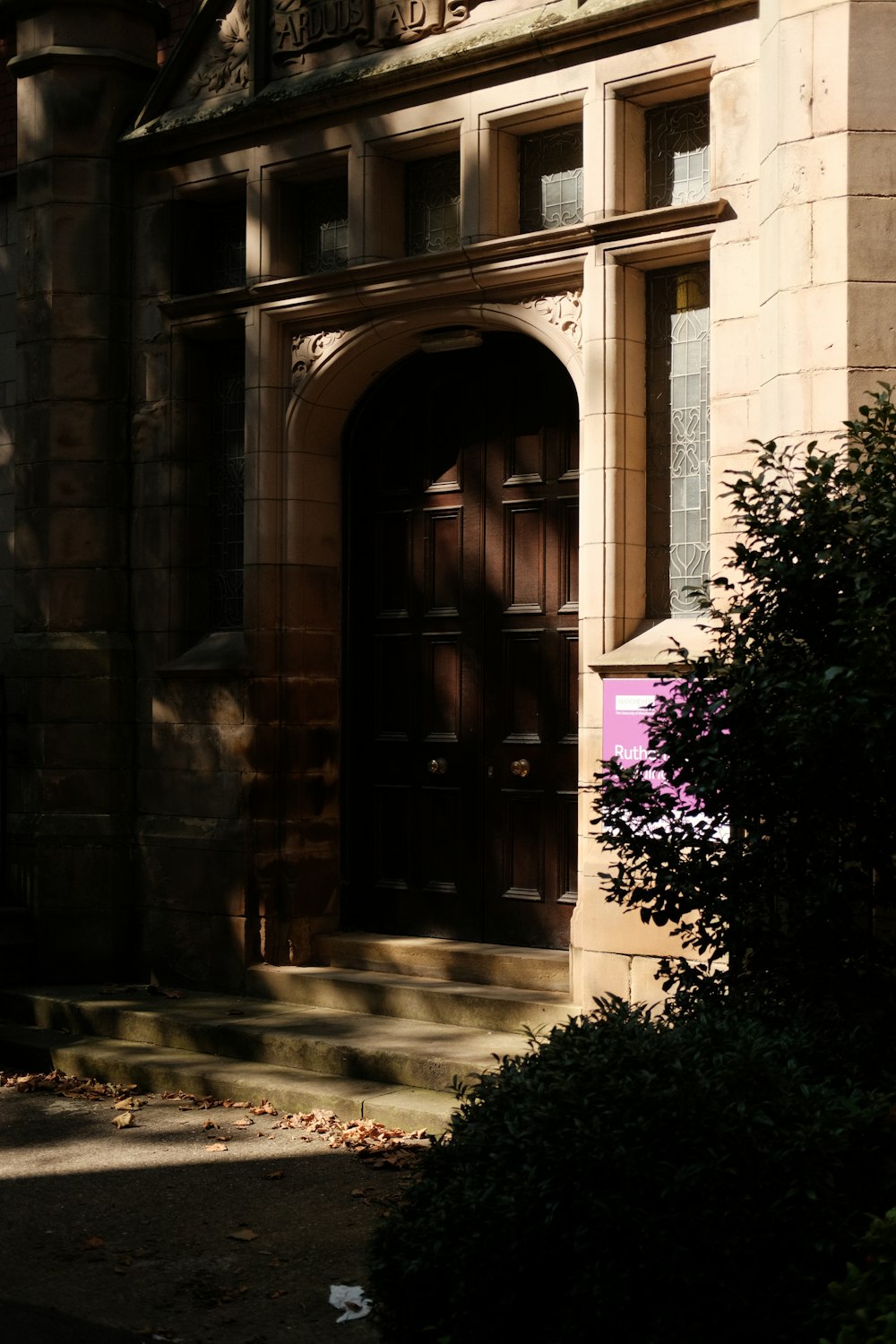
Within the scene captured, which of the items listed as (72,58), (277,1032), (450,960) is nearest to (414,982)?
(450,960)

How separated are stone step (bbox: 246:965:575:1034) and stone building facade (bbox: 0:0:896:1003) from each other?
0.72ft

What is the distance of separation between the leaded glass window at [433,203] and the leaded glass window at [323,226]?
16.5 inches

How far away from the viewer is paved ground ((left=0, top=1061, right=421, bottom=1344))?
5.06 m

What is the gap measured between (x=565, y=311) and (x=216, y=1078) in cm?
406

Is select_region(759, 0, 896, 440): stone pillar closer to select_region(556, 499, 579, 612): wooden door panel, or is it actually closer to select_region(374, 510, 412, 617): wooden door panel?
select_region(556, 499, 579, 612): wooden door panel

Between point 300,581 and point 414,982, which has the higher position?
point 300,581

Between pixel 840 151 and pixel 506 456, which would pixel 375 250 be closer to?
A: pixel 506 456

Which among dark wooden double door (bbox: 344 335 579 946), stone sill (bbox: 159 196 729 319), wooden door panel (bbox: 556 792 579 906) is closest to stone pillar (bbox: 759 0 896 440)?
stone sill (bbox: 159 196 729 319)

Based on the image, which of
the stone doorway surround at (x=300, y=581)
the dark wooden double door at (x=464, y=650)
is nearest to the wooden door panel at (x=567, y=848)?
the dark wooden double door at (x=464, y=650)

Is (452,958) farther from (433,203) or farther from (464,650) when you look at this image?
(433,203)

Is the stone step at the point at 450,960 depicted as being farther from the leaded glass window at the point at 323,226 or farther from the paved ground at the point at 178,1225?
Answer: the leaded glass window at the point at 323,226

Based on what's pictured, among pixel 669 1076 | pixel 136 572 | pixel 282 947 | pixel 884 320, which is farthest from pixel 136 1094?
pixel 884 320

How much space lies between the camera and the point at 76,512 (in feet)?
31.8

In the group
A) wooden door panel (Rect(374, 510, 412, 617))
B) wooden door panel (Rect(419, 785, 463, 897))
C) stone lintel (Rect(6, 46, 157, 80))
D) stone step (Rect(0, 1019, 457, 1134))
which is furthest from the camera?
stone lintel (Rect(6, 46, 157, 80))
